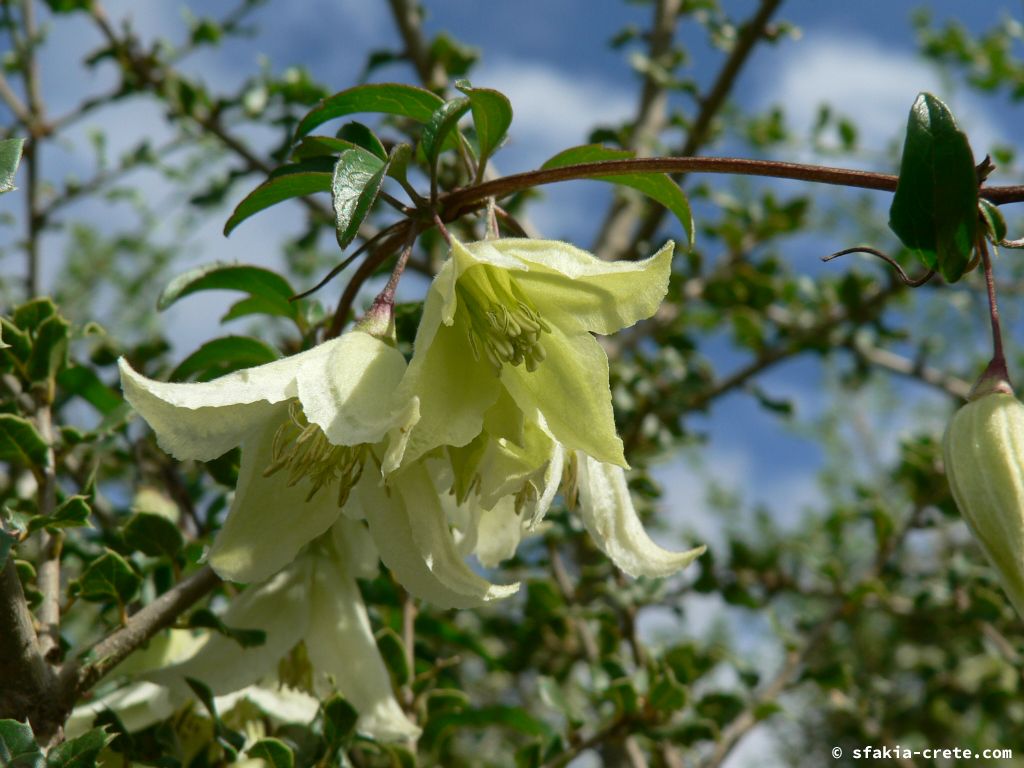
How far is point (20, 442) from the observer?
1167 millimetres

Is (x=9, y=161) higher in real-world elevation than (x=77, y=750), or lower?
higher

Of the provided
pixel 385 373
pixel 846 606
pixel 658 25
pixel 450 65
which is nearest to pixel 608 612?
pixel 846 606

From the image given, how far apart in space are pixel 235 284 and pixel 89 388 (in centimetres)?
42

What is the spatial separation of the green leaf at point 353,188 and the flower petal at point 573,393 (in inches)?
9.5

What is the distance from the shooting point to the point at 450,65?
281 cm

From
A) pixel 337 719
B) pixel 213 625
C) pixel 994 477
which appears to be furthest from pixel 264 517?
pixel 994 477

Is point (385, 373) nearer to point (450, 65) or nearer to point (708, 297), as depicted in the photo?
point (450, 65)

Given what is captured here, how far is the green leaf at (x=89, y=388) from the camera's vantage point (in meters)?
1.50

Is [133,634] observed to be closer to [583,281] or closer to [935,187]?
[583,281]

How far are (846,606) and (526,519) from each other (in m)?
1.58

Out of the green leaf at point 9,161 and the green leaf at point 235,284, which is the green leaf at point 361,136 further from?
the green leaf at point 9,161

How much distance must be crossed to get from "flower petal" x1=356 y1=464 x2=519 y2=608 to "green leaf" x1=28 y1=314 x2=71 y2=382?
0.51 m

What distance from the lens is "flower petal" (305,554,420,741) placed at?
1311 mm

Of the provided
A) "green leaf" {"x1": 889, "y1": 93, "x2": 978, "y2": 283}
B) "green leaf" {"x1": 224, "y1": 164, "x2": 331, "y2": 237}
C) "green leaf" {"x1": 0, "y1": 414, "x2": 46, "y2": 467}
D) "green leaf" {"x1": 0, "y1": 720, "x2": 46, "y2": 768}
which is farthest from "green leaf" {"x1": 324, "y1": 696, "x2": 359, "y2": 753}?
"green leaf" {"x1": 889, "y1": 93, "x2": 978, "y2": 283}
